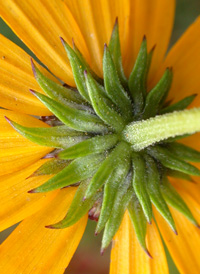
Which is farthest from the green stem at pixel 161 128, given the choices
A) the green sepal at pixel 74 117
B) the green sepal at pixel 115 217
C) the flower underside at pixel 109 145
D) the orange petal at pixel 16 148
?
the orange petal at pixel 16 148

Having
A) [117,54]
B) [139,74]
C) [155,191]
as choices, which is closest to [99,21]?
[117,54]

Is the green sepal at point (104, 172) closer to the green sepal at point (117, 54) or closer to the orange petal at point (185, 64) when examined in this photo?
the green sepal at point (117, 54)

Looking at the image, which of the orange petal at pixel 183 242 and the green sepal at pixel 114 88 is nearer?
the green sepal at pixel 114 88

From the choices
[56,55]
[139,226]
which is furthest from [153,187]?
[56,55]

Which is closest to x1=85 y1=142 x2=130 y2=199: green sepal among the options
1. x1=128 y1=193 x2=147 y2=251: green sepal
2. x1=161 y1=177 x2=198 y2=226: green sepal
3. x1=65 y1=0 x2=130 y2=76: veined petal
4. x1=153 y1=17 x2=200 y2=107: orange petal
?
x1=128 y1=193 x2=147 y2=251: green sepal

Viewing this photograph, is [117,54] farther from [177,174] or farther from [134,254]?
[134,254]
